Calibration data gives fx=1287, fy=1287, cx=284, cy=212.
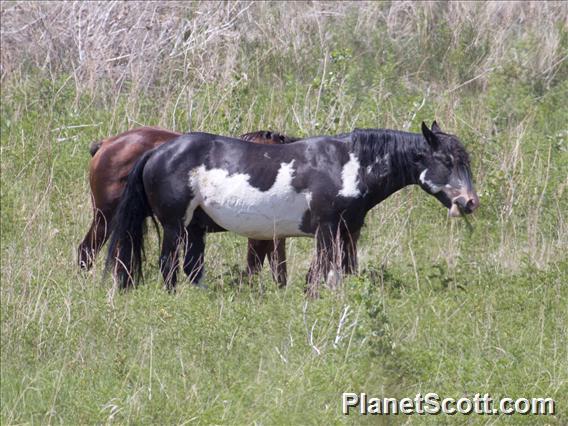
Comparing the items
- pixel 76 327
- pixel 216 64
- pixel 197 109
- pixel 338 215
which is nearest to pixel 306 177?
pixel 338 215

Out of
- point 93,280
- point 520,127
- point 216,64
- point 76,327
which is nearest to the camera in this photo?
point 76,327

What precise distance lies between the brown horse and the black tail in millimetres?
507

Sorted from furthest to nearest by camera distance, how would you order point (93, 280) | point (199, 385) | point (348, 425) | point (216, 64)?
point (216, 64) → point (93, 280) → point (199, 385) → point (348, 425)

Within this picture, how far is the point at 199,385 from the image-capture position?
708 centimetres

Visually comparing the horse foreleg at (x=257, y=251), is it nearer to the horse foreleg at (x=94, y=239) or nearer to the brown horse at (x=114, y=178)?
the brown horse at (x=114, y=178)

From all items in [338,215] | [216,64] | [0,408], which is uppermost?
[216,64]

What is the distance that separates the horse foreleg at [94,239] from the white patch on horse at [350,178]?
1.98 metres

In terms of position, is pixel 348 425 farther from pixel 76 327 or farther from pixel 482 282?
pixel 482 282

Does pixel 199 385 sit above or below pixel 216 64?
below

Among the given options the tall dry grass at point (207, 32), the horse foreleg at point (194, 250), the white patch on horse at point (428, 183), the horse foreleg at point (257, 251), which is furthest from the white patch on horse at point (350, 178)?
the tall dry grass at point (207, 32)

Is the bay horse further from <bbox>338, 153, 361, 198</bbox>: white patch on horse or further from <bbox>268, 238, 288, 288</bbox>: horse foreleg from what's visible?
<bbox>268, 238, 288, 288</bbox>: horse foreleg

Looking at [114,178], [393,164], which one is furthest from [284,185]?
[114,178]

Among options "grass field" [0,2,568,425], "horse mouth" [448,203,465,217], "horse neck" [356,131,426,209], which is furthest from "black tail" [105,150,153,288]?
"horse mouth" [448,203,465,217]

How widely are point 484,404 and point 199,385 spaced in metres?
1.55
